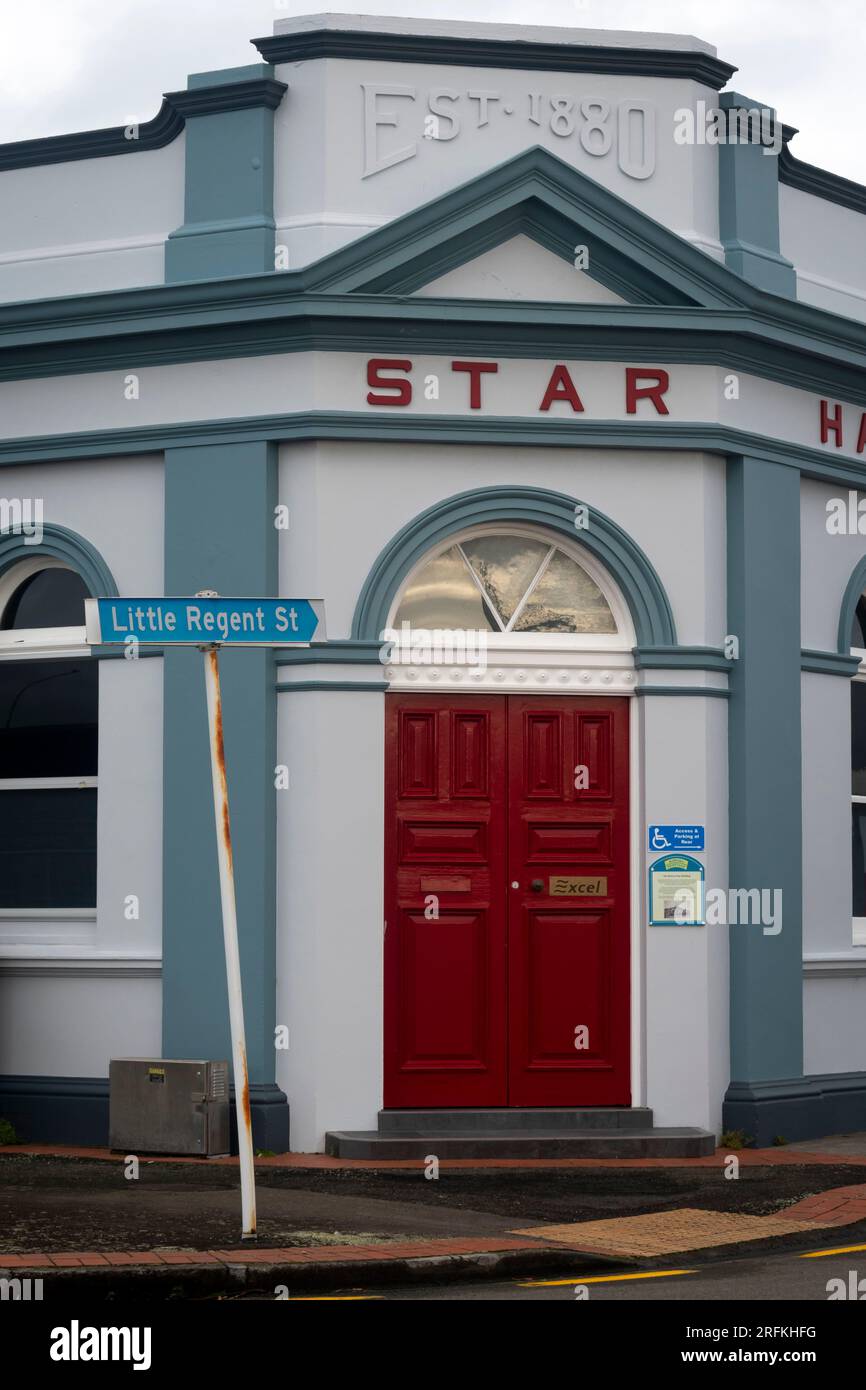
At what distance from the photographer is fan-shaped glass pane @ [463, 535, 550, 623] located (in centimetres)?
1295

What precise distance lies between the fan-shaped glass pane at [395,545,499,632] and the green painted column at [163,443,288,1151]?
0.95m

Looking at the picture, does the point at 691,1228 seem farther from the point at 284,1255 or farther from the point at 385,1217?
the point at 284,1255

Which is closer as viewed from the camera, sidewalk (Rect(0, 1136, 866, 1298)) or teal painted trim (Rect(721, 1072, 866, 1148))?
sidewalk (Rect(0, 1136, 866, 1298))

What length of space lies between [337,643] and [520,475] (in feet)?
5.43

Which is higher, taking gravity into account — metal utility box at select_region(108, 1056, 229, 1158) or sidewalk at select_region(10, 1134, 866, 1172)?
metal utility box at select_region(108, 1056, 229, 1158)

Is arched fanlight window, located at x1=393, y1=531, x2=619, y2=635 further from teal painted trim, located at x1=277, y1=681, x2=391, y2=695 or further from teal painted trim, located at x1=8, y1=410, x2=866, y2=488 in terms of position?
teal painted trim, located at x1=8, y1=410, x2=866, y2=488

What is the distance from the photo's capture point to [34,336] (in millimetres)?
13117

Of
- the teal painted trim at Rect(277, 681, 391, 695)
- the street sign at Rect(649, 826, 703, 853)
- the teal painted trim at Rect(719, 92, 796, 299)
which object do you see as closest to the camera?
the teal painted trim at Rect(277, 681, 391, 695)

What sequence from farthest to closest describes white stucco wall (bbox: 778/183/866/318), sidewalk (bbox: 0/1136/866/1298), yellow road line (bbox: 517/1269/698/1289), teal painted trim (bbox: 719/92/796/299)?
1. white stucco wall (bbox: 778/183/866/318)
2. teal painted trim (bbox: 719/92/796/299)
3. yellow road line (bbox: 517/1269/698/1289)
4. sidewalk (bbox: 0/1136/866/1298)

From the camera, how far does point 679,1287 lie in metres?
8.04

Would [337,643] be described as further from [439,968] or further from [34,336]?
[34,336]

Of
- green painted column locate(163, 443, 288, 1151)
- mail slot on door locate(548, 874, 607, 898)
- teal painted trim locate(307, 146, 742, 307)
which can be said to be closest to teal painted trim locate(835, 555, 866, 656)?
teal painted trim locate(307, 146, 742, 307)

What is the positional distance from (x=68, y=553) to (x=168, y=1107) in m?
3.80
